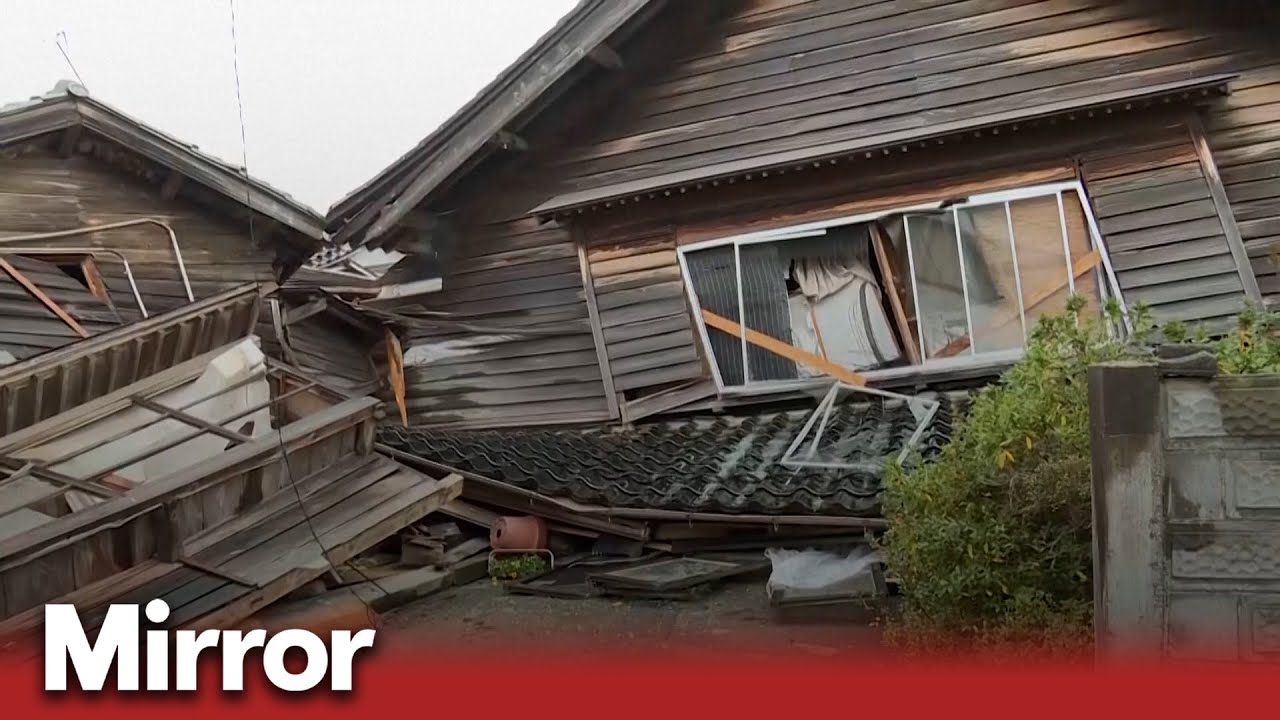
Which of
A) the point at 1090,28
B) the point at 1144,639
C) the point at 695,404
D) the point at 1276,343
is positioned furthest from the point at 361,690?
the point at 1090,28

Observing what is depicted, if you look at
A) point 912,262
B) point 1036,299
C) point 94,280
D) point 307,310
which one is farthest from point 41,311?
point 1036,299

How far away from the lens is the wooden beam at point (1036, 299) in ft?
27.4

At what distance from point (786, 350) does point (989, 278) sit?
77.6 inches

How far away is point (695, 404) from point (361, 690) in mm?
5972

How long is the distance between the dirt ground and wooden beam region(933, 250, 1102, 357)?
130 inches

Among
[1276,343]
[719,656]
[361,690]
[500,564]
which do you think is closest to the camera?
[361,690]

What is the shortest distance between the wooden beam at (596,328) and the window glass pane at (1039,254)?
4.03 m

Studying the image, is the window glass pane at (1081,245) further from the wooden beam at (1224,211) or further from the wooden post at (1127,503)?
the wooden post at (1127,503)

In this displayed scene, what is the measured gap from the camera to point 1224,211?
8.07 meters

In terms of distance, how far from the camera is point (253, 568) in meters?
5.42

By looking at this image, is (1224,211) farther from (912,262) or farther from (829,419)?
(829,419)

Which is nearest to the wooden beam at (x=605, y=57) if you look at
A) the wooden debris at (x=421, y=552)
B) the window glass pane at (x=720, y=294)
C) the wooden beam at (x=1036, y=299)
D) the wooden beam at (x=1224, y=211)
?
the window glass pane at (x=720, y=294)

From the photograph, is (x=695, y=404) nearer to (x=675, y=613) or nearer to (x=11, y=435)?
(x=675, y=613)

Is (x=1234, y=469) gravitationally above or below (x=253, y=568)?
above
